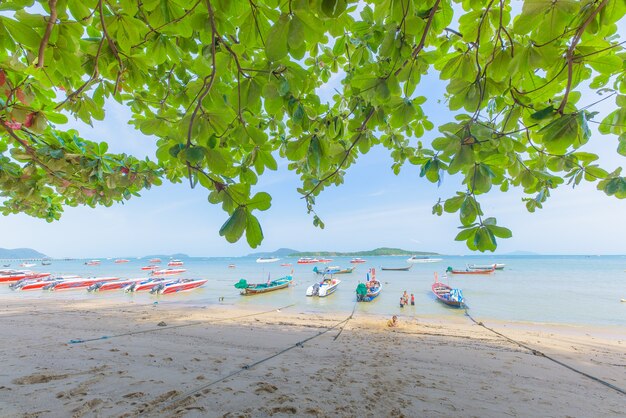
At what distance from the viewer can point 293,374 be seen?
3.63m

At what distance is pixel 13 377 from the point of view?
3.24 meters

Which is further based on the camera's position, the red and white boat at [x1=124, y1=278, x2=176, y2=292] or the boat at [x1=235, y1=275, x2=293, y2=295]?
the red and white boat at [x1=124, y1=278, x2=176, y2=292]

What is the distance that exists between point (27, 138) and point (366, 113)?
2683mm

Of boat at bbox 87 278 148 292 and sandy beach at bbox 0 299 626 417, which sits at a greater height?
sandy beach at bbox 0 299 626 417

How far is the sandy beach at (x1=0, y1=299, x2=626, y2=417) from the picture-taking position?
2.66 meters

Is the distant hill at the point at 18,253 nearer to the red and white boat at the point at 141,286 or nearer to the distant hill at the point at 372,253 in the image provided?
the distant hill at the point at 372,253

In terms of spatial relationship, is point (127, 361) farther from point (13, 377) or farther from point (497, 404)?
point (497, 404)

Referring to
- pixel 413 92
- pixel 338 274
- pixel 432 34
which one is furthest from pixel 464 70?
pixel 338 274

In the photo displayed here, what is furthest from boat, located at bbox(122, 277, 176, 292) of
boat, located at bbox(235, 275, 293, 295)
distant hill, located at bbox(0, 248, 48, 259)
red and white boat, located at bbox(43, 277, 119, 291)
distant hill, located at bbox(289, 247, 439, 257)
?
distant hill, located at bbox(0, 248, 48, 259)

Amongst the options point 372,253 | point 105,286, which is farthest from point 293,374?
point 372,253

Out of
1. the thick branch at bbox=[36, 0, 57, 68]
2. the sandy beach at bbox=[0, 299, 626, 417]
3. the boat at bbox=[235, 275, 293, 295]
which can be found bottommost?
the boat at bbox=[235, 275, 293, 295]

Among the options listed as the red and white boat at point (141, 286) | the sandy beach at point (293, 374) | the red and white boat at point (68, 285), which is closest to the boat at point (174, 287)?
the red and white boat at point (141, 286)

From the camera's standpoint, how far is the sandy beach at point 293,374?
2.66m

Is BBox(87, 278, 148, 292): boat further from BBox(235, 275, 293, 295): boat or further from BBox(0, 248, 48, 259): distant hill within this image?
BBox(0, 248, 48, 259): distant hill
